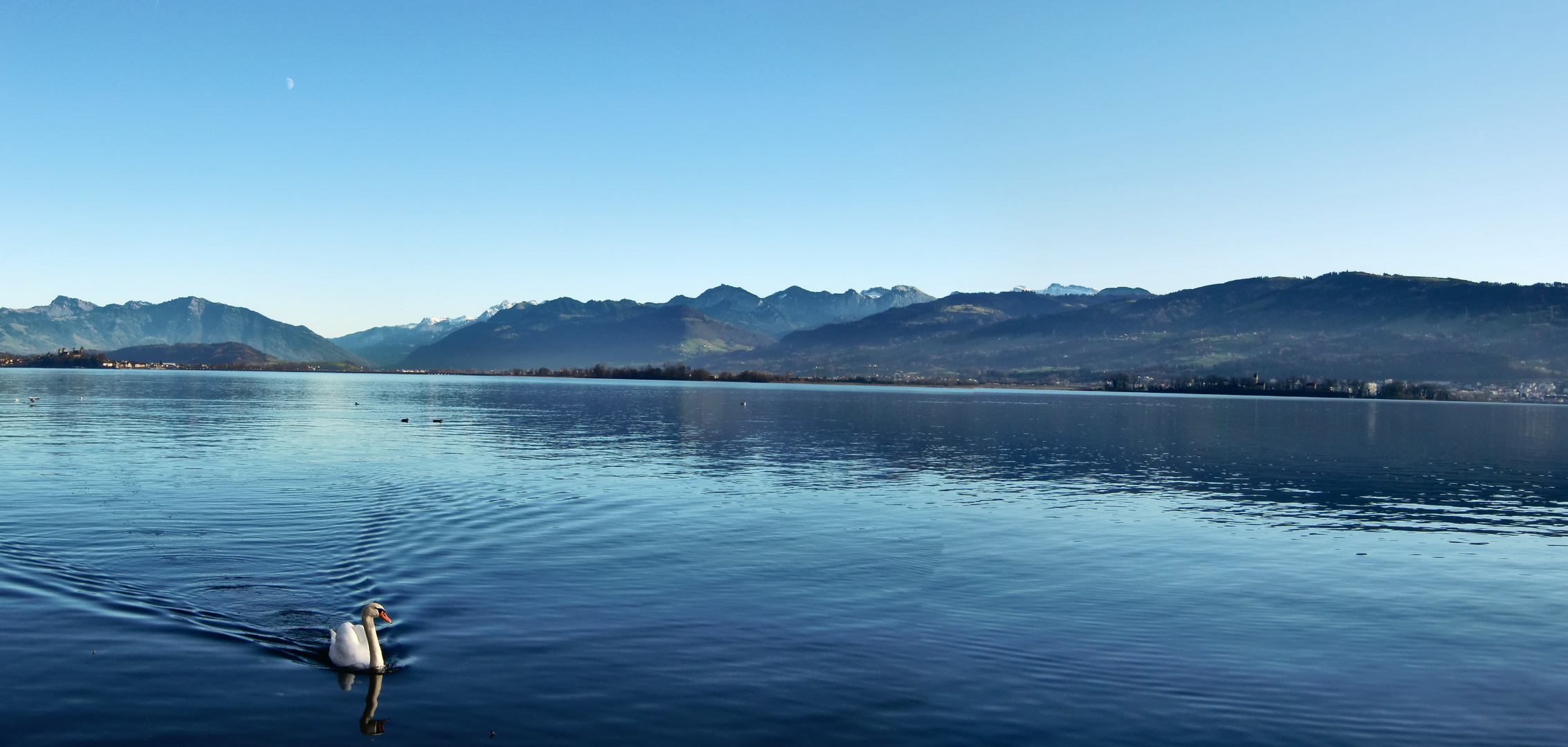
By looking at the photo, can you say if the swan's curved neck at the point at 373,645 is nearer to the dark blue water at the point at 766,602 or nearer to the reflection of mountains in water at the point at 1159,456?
the dark blue water at the point at 766,602

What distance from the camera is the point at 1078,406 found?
641 ft

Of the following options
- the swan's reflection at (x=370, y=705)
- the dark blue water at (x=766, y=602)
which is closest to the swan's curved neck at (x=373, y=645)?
the swan's reflection at (x=370, y=705)

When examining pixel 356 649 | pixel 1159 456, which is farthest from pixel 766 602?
pixel 1159 456

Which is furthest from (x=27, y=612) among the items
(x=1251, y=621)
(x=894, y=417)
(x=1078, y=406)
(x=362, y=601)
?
(x=1078, y=406)

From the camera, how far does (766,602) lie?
A: 24672 mm

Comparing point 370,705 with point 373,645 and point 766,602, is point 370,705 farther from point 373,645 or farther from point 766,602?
point 766,602

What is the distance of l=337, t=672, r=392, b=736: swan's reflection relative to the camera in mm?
15484

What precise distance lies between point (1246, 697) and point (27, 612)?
2626 centimetres

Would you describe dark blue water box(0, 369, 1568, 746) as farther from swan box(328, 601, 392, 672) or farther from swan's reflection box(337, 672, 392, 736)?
swan box(328, 601, 392, 672)

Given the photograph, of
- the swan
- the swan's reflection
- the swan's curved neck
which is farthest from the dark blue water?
the swan's curved neck

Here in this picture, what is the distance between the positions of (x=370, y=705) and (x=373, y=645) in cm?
215

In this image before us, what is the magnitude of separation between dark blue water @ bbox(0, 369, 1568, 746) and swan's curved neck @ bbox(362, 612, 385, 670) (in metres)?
0.73

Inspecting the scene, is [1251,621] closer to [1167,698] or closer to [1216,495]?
[1167,698]

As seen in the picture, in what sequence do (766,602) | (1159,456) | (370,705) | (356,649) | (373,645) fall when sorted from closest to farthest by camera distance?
(370,705) → (356,649) → (373,645) → (766,602) → (1159,456)
